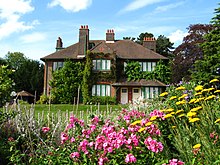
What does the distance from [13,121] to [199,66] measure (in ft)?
44.5

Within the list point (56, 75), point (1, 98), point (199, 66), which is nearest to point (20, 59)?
point (56, 75)

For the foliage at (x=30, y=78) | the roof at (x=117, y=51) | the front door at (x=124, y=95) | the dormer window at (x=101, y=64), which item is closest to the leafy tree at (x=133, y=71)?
the roof at (x=117, y=51)

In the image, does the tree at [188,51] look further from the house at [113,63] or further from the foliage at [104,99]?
the foliage at [104,99]

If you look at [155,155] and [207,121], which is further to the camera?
[207,121]

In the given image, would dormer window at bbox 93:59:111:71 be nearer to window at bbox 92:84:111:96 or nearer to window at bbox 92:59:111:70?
window at bbox 92:59:111:70

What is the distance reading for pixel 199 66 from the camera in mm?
18797

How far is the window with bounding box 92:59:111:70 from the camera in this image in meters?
34.2

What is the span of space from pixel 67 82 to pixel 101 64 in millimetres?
3882

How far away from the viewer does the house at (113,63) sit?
1334 inches

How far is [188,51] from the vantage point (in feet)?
129

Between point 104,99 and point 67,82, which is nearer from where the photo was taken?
point 104,99

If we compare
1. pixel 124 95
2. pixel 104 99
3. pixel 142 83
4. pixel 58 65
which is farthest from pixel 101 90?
pixel 58 65

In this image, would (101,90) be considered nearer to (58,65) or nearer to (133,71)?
(133,71)

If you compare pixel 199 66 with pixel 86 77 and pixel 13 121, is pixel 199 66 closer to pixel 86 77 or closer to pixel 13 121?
pixel 13 121
